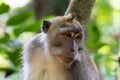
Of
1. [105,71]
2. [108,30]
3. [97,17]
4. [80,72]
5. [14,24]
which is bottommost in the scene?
[80,72]

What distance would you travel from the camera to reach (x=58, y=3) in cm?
490

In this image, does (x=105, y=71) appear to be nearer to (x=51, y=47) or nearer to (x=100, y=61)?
(x=100, y=61)

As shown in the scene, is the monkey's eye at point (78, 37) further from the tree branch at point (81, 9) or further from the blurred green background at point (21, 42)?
the blurred green background at point (21, 42)

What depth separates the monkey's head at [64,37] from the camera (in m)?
2.99

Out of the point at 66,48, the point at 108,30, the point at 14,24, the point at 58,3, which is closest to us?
the point at 66,48

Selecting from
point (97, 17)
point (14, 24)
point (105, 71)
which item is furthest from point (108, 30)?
point (97, 17)

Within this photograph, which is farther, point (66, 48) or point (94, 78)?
point (94, 78)

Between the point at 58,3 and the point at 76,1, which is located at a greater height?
the point at 58,3

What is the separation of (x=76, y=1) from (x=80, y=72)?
0.60 m

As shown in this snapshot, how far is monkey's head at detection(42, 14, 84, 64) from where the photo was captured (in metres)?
2.99

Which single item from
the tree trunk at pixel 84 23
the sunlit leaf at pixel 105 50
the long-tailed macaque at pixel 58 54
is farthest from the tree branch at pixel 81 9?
the sunlit leaf at pixel 105 50

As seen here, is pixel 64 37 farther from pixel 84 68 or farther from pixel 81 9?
pixel 81 9

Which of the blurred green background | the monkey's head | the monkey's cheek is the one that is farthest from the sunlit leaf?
the monkey's cheek

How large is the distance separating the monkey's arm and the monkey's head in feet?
0.28
